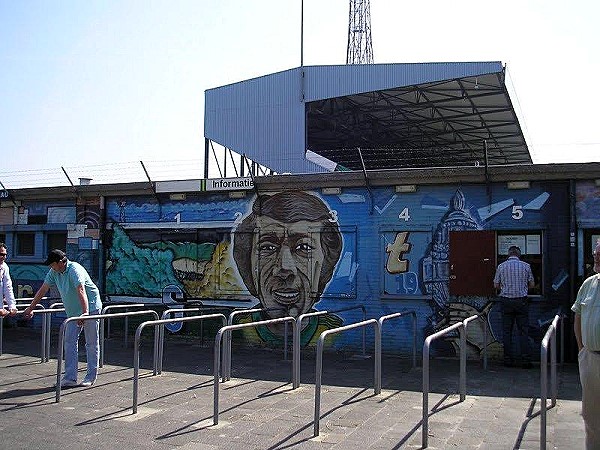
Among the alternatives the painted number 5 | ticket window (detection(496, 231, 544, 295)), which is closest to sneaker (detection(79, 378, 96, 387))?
ticket window (detection(496, 231, 544, 295))

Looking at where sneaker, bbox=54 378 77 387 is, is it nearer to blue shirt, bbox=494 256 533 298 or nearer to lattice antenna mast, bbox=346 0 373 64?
blue shirt, bbox=494 256 533 298

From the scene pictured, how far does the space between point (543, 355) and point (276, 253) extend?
26.3 feet

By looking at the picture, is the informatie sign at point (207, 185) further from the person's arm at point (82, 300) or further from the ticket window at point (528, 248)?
the person's arm at point (82, 300)

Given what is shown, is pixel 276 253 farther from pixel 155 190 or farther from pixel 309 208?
pixel 155 190

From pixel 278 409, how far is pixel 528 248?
6011 millimetres

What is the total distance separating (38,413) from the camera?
7.68m

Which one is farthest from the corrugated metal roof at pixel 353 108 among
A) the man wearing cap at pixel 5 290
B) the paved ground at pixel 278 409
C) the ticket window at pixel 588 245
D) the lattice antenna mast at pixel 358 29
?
the man wearing cap at pixel 5 290

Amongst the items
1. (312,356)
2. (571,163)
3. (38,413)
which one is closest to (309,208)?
(312,356)

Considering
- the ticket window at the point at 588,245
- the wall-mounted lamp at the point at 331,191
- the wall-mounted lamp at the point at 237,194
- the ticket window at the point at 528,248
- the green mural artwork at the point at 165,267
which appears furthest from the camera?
the green mural artwork at the point at 165,267

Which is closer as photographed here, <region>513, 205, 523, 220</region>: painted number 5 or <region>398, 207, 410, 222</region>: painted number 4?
<region>513, 205, 523, 220</region>: painted number 5

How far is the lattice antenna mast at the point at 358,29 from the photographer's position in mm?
36469

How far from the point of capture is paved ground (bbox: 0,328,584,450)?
22.0ft

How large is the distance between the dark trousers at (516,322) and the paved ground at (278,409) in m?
0.36

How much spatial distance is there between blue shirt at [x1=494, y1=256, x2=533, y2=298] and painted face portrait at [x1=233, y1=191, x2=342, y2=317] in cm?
Answer: 322
